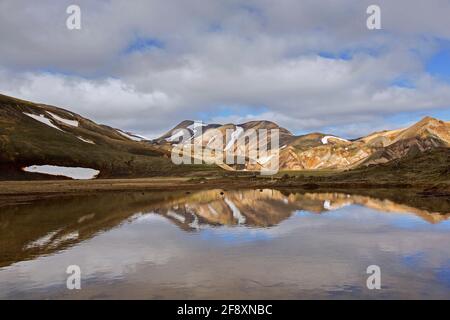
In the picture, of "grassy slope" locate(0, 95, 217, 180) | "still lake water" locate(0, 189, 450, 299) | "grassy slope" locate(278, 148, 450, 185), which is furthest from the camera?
"grassy slope" locate(0, 95, 217, 180)

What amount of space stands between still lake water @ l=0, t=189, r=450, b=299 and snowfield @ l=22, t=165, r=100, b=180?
350 ft

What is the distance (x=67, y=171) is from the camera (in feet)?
497

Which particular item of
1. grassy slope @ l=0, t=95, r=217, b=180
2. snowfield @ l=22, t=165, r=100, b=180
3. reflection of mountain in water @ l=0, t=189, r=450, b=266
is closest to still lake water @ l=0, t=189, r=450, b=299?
reflection of mountain in water @ l=0, t=189, r=450, b=266

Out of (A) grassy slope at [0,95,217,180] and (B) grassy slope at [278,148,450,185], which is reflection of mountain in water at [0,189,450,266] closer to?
(B) grassy slope at [278,148,450,185]

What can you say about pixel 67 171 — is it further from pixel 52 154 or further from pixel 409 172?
pixel 409 172

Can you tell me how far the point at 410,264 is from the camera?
21016 mm

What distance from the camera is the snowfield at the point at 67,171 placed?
145m

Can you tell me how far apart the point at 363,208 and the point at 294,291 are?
36.6 metres

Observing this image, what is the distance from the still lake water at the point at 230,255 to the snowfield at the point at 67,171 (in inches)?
4202

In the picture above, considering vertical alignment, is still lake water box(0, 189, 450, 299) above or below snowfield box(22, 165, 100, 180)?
below

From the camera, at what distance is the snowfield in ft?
475
